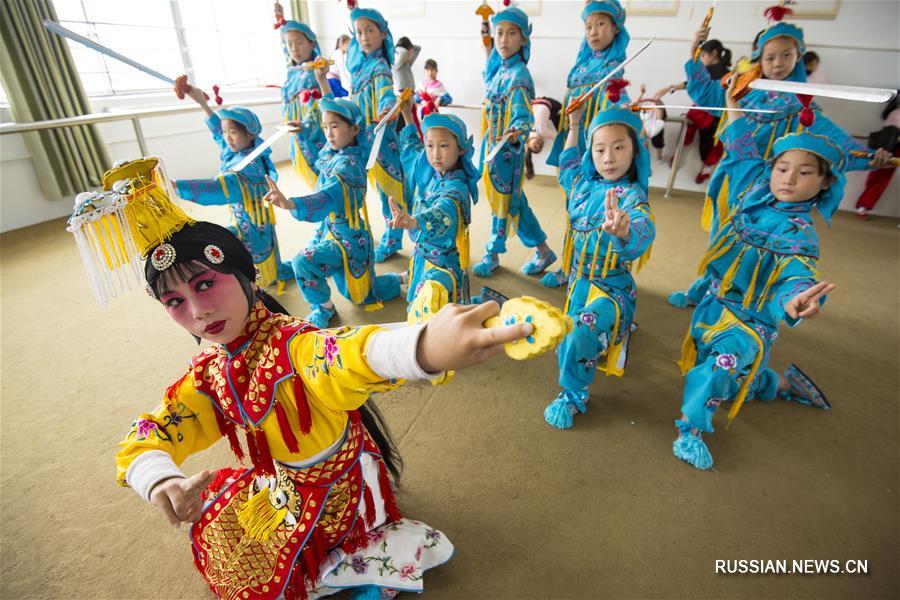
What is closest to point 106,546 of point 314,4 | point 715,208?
point 715,208

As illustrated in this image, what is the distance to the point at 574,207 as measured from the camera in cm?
180

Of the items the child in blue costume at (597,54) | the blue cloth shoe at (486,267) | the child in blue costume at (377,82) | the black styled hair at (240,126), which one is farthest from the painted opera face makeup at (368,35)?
the blue cloth shoe at (486,267)

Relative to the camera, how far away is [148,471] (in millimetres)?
871

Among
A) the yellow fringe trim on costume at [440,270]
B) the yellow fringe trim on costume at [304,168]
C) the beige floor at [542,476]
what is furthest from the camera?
the yellow fringe trim on costume at [304,168]

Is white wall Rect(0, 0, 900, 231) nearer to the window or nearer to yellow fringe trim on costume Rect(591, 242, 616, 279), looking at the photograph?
the window

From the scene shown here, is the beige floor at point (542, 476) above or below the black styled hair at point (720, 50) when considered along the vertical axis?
below

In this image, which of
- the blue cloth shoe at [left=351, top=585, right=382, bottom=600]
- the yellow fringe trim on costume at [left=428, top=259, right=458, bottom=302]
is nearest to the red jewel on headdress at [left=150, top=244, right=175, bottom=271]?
the blue cloth shoe at [left=351, top=585, right=382, bottom=600]

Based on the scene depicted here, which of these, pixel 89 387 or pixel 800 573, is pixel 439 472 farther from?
pixel 89 387

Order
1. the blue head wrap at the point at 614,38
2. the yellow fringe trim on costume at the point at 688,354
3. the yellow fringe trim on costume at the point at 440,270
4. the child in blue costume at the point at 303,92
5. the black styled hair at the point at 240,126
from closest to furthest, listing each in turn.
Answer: the yellow fringe trim on costume at the point at 688,354 < the yellow fringe trim on costume at the point at 440,270 < the black styled hair at the point at 240,126 < the blue head wrap at the point at 614,38 < the child in blue costume at the point at 303,92

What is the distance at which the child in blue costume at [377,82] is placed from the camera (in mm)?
2725

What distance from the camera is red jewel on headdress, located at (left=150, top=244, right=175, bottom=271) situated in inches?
32.6

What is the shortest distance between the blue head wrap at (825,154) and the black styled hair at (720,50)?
9.77 feet

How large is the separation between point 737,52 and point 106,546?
18.1ft

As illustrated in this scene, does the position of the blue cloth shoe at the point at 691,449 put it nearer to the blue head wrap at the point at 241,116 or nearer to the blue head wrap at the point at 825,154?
the blue head wrap at the point at 825,154
